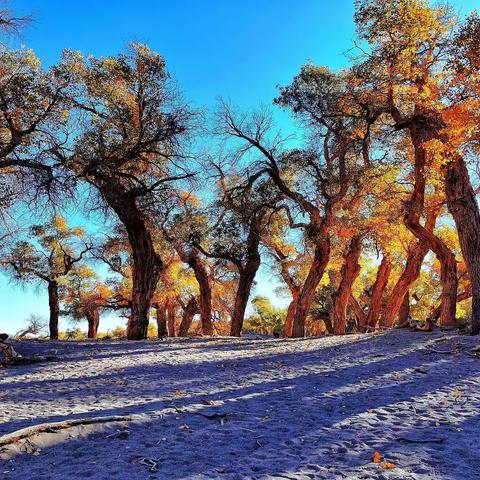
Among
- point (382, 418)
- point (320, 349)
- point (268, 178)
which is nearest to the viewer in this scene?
point (382, 418)

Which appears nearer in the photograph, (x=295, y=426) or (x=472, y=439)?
(x=472, y=439)

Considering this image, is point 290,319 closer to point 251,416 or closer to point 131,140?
point 131,140

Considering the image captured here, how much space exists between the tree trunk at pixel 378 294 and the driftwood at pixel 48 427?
18.9 m

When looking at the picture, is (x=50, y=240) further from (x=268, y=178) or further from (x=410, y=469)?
(x=410, y=469)

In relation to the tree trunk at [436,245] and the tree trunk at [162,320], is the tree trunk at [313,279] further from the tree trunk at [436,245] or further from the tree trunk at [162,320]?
the tree trunk at [162,320]

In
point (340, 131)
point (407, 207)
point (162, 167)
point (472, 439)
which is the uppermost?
point (340, 131)

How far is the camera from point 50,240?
2683cm

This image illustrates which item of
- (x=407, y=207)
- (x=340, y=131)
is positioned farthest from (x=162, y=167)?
(x=407, y=207)

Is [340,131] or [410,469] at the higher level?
[340,131]

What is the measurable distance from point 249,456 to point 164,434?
1010 millimetres

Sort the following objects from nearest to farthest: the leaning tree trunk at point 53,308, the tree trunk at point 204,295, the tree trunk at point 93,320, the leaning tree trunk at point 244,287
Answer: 1. the leaning tree trunk at point 244,287
2. the tree trunk at point 204,295
3. the leaning tree trunk at point 53,308
4. the tree trunk at point 93,320

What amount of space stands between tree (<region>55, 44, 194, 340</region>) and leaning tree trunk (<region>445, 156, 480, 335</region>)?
8421mm

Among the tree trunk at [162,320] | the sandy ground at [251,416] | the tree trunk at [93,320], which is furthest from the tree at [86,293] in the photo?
the sandy ground at [251,416]

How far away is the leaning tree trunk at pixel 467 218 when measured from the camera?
1238 centimetres
